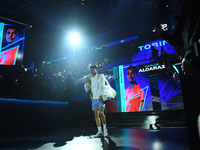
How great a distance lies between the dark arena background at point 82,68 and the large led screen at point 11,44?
0.15ft

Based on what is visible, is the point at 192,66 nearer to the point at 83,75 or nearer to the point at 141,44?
the point at 83,75

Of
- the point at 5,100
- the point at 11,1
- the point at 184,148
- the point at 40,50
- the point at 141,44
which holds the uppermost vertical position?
the point at 11,1

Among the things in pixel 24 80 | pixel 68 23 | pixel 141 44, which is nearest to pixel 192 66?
pixel 24 80

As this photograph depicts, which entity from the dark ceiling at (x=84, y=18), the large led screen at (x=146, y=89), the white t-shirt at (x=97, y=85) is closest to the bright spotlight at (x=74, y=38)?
the dark ceiling at (x=84, y=18)

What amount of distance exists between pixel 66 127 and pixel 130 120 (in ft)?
10.5

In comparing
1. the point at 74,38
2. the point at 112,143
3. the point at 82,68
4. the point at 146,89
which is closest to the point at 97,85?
the point at 112,143

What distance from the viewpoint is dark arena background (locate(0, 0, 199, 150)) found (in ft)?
19.1

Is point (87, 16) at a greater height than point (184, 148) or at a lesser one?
greater

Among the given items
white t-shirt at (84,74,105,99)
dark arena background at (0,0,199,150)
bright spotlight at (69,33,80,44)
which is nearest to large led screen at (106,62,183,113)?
dark arena background at (0,0,199,150)

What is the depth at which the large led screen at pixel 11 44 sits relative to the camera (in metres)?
7.40

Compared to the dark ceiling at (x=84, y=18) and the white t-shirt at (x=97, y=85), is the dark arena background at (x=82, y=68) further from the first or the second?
the white t-shirt at (x=97, y=85)

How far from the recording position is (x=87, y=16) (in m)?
11.5

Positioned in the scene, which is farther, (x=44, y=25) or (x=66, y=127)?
(x=44, y=25)

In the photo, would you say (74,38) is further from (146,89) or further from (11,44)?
(146,89)
